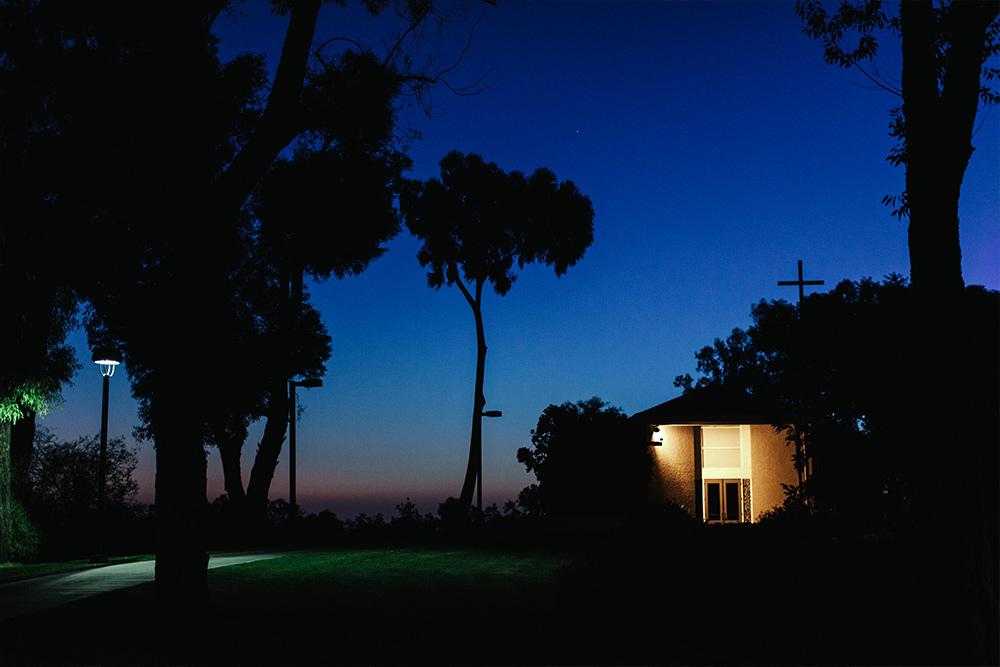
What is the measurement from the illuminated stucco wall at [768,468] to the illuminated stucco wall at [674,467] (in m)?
2.43

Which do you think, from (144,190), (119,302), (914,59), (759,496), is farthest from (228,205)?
(759,496)

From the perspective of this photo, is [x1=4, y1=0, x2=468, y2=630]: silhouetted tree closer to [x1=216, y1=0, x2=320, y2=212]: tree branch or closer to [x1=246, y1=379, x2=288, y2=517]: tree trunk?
[x1=216, y1=0, x2=320, y2=212]: tree branch

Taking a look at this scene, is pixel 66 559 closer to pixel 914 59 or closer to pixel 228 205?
pixel 228 205

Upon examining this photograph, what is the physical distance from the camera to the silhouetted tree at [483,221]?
3869 cm

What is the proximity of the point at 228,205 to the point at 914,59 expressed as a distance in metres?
8.17

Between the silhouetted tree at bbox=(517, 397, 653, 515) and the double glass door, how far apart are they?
2.70m

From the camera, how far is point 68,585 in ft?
49.4

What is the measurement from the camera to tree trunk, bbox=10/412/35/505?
79.9 feet

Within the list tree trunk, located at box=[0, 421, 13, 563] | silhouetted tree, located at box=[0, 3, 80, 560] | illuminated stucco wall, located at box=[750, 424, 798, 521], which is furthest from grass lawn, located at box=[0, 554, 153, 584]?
illuminated stucco wall, located at box=[750, 424, 798, 521]

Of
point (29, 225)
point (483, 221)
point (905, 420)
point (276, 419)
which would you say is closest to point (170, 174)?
point (29, 225)

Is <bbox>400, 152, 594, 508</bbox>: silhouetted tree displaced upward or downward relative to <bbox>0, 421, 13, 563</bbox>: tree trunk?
Result: upward

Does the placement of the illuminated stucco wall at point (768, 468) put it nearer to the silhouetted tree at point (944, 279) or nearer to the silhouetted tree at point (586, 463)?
the silhouetted tree at point (586, 463)

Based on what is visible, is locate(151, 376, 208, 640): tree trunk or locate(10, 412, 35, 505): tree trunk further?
locate(10, 412, 35, 505): tree trunk

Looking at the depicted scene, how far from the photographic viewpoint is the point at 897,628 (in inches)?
374
